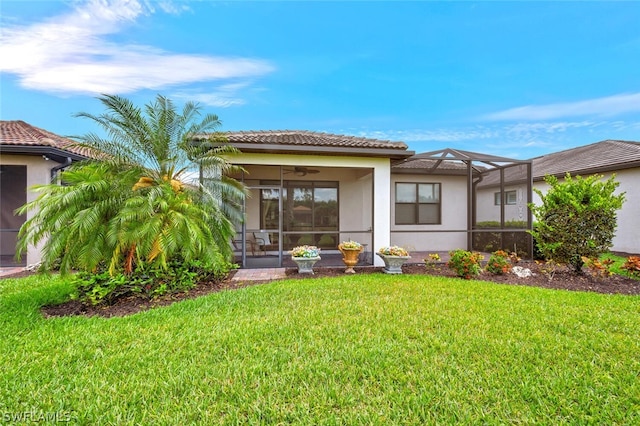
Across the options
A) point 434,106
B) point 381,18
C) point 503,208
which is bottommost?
point 503,208

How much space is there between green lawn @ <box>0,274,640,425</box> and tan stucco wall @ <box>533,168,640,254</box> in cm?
911

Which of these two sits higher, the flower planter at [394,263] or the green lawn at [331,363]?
the flower planter at [394,263]

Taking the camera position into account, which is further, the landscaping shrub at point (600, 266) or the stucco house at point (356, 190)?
the stucco house at point (356, 190)

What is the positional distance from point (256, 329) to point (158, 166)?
14.8 feet

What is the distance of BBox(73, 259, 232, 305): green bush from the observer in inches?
220

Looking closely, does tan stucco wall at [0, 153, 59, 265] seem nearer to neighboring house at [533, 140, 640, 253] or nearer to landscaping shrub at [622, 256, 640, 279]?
landscaping shrub at [622, 256, 640, 279]

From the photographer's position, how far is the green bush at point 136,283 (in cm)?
559

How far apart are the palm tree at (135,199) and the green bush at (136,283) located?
0.24m

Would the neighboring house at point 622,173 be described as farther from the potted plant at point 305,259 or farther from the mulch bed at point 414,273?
the potted plant at point 305,259

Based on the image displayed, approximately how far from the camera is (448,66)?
13.8 metres

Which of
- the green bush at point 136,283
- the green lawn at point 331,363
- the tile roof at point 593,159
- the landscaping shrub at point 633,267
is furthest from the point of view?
the tile roof at point 593,159

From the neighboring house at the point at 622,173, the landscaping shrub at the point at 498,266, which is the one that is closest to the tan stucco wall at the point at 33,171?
the landscaping shrub at the point at 498,266

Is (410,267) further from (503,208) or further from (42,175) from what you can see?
(42,175)

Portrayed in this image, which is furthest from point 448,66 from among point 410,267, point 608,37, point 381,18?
point 410,267
